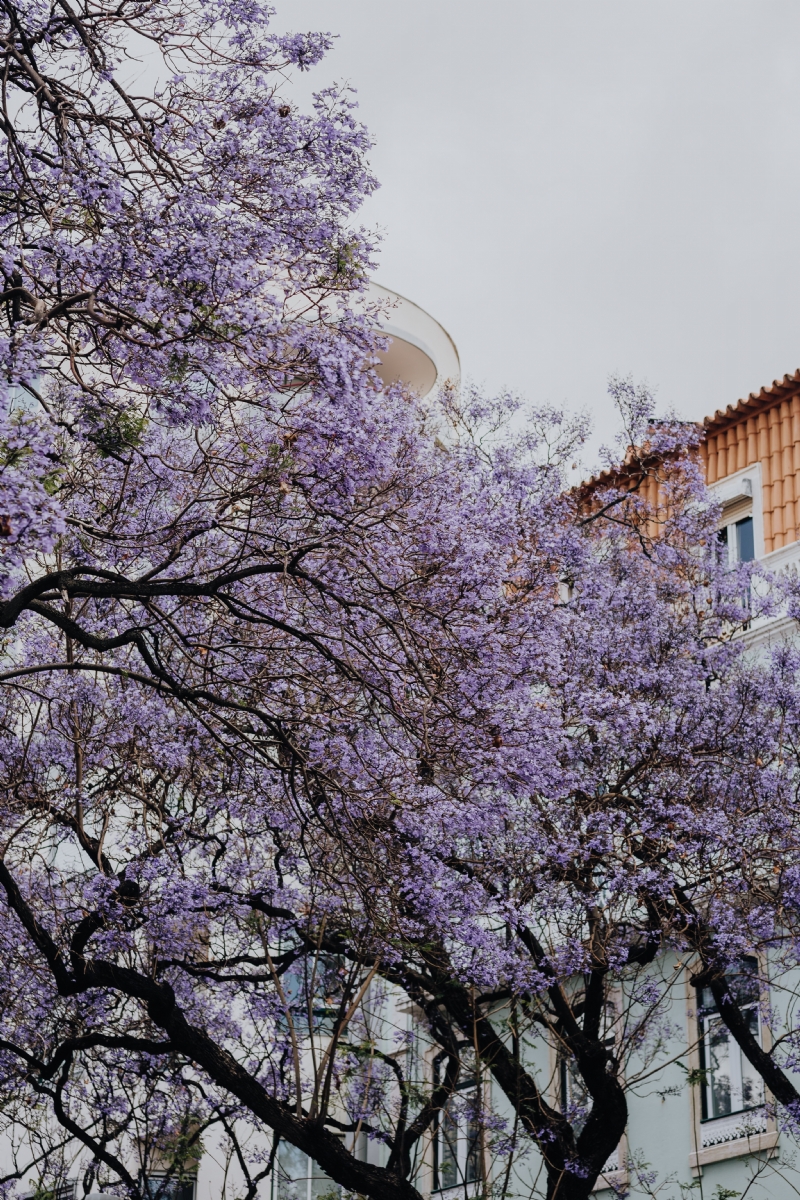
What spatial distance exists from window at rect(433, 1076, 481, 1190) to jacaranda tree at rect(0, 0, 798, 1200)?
696 millimetres

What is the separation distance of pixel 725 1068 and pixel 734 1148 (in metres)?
0.77

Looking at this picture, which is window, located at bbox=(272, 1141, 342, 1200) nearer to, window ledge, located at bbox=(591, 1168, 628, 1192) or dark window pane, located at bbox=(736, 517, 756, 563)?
window ledge, located at bbox=(591, 1168, 628, 1192)

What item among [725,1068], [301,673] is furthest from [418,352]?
[301,673]

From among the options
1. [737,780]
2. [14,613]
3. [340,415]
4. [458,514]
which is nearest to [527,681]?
[458,514]

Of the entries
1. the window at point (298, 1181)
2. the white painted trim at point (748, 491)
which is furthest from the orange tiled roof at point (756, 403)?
the window at point (298, 1181)

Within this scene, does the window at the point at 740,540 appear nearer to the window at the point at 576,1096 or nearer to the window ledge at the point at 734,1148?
the window at the point at 576,1096

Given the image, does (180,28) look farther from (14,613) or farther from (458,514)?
(458,514)

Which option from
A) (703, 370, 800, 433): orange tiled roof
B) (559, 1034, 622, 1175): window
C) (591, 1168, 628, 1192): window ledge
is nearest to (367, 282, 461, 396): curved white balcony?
(703, 370, 800, 433): orange tiled roof

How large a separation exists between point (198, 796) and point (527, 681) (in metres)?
2.69

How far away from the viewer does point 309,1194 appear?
20.5 metres

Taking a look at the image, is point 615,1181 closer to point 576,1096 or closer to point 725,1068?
point 576,1096

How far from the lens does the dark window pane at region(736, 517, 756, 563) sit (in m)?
18.7

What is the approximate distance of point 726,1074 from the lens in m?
15.7

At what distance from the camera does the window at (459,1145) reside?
46.4 feet
